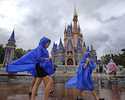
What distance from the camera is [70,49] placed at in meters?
71.3

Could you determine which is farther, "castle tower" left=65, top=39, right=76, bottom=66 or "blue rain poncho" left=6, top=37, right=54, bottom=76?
"castle tower" left=65, top=39, right=76, bottom=66

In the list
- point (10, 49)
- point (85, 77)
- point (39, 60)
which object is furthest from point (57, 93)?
point (10, 49)

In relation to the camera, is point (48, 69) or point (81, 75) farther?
point (81, 75)

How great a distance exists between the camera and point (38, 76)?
4613mm

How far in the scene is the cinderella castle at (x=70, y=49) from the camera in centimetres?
6981

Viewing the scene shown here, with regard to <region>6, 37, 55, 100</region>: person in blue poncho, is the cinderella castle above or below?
above

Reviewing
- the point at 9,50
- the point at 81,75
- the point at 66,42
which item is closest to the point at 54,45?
the point at 66,42

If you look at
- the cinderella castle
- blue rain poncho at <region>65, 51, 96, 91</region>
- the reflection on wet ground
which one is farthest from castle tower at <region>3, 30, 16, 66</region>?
blue rain poncho at <region>65, 51, 96, 91</region>

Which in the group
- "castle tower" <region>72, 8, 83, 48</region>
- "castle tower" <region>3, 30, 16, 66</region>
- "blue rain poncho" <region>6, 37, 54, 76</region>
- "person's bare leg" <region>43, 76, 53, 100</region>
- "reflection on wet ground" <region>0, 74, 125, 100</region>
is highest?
"castle tower" <region>72, 8, 83, 48</region>

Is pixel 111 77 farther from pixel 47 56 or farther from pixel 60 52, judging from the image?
pixel 60 52

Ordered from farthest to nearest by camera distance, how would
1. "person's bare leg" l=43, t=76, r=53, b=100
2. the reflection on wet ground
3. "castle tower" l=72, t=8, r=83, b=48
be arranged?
Answer: "castle tower" l=72, t=8, r=83, b=48
the reflection on wet ground
"person's bare leg" l=43, t=76, r=53, b=100

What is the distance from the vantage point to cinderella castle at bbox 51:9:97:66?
69812 mm

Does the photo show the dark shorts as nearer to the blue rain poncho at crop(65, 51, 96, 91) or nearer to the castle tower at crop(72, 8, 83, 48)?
the blue rain poncho at crop(65, 51, 96, 91)

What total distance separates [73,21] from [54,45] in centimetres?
1319
